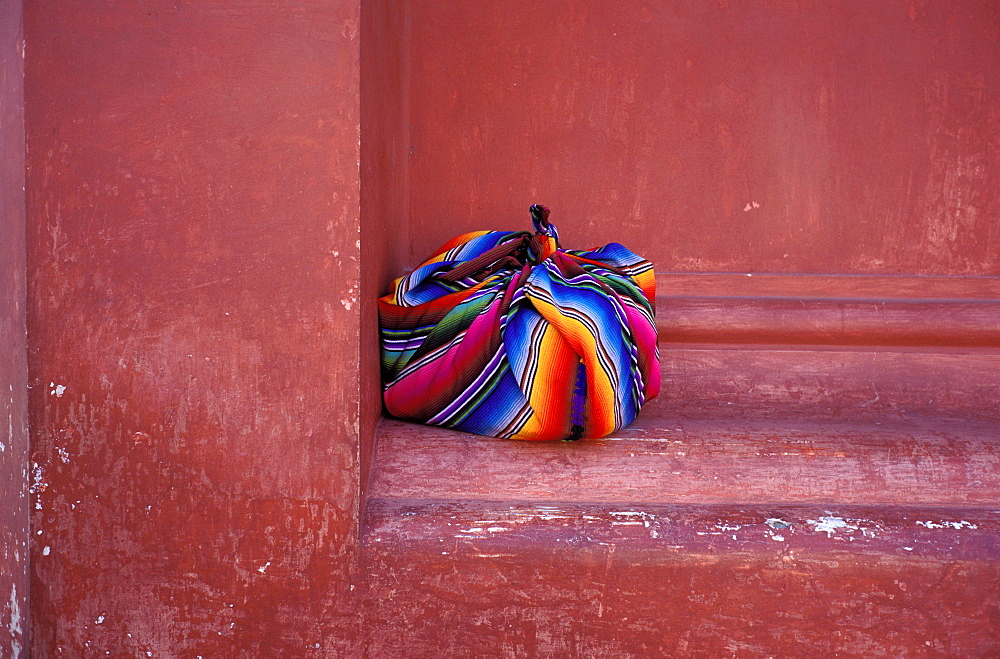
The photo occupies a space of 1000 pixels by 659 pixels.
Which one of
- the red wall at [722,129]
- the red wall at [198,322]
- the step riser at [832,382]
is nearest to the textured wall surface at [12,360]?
the red wall at [198,322]

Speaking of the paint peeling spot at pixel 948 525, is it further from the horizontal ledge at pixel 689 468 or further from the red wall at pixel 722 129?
the red wall at pixel 722 129

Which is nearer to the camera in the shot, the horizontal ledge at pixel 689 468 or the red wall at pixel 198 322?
the red wall at pixel 198 322

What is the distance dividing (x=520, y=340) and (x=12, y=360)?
3.30 feet

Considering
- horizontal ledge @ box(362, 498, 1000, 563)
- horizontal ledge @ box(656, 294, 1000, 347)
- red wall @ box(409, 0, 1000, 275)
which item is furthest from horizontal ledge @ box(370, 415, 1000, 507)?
red wall @ box(409, 0, 1000, 275)

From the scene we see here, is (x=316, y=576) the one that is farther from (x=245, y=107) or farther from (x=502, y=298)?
(x=245, y=107)

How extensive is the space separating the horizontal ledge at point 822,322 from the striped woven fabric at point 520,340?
21 centimetres

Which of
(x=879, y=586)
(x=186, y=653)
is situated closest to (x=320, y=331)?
(x=186, y=653)

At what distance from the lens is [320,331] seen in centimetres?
139

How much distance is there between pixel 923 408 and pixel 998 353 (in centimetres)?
26

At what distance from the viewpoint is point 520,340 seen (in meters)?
1.51

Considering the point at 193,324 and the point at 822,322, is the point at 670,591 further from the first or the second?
the point at 193,324

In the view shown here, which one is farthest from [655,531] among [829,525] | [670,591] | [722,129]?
[722,129]

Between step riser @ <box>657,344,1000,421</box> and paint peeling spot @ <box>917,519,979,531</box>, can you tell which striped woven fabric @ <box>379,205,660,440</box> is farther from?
paint peeling spot @ <box>917,519,979,531</box>

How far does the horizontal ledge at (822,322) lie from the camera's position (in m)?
1.92
